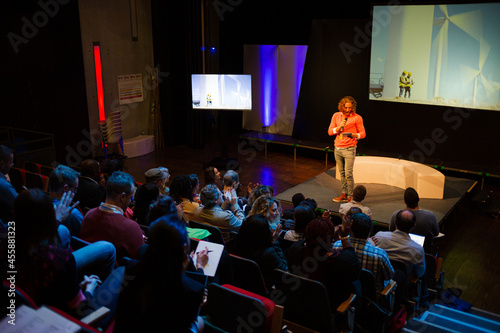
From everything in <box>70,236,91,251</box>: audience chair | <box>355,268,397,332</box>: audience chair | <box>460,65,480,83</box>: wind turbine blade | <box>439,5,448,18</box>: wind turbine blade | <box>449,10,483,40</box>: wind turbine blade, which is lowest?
<box>355,268,397,332</box>: audience chair

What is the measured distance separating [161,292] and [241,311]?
0.89m

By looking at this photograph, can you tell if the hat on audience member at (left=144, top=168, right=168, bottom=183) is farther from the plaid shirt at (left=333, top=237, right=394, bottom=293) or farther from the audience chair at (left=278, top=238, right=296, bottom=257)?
the plaid shirt at (left=333, top=237, right=394, bottom=293)

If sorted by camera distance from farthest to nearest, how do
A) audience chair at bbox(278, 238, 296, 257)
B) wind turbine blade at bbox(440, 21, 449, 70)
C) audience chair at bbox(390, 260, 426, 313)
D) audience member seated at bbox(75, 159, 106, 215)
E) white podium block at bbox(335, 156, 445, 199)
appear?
wind turbine blade at bbox(440, 21, 449, 70), white podium block at bbox(335, 156, 445, 199), audience member seated at bbox(75, 159, 106, 215), audience chair at bbox(278, 238, 296, 257), audience chair at bbox(390, 260, 426, 313)

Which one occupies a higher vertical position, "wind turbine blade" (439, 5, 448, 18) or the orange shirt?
"wind turbine blade" (439, 5, 448, 18)

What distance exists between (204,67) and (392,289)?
7515 millimetres

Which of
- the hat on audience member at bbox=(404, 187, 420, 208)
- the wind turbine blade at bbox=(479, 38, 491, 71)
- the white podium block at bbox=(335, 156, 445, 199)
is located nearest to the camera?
the hat on audience member at bbox=(404, 187, 420, 208)

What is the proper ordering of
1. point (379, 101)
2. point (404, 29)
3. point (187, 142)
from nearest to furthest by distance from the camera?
point (404, 29) → point (379, 101) → point (187, 142)

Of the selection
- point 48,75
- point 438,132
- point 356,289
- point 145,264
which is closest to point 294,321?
point 356,289

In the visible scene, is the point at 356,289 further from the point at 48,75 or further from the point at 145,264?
the point at 48,75

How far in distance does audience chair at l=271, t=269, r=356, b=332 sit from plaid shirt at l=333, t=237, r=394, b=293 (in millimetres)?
389

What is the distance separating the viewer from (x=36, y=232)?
209 cm

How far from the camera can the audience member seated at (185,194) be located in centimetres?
418

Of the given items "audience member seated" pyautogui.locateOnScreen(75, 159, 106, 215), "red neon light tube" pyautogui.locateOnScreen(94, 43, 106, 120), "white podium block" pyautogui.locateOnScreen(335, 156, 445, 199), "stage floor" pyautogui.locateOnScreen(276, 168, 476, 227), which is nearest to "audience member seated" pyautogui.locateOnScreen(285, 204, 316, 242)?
"audience member seated" pyautogui.locateOnScreen(75, 159, 106, 215)

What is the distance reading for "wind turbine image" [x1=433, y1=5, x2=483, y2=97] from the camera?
23.6 ft
